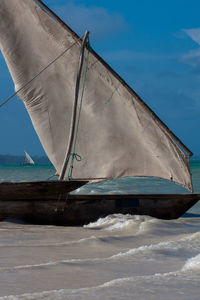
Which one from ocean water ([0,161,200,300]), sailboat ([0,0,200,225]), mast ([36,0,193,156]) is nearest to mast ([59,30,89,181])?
sailboat ([0,0,200,225])

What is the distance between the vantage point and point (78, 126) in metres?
10.6

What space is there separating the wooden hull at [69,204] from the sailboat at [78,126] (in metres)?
0.02

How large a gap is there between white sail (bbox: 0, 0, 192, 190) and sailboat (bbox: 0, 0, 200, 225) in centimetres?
2

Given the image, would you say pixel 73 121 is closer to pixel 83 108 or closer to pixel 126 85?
pixel 83 108

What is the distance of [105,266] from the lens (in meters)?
4.73

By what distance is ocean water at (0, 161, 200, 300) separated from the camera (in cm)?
372

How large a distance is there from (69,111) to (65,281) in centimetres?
699

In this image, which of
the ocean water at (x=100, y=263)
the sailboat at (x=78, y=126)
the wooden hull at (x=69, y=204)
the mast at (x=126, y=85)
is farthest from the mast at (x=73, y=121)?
the ocean water at (x=100, y=263)

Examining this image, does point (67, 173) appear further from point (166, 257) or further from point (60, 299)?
point (60, 299)

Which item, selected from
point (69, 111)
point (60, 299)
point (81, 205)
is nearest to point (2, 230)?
point (81, 205)

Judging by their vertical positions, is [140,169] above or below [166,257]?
above

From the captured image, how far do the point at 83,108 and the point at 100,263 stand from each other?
6092mm

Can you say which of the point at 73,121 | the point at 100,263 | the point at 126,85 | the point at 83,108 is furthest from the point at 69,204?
the point at 100,263

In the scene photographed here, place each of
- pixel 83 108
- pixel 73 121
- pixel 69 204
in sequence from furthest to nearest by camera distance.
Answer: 1. pixel 83 108
2. pixel 73 121
3. pixel 69 204
